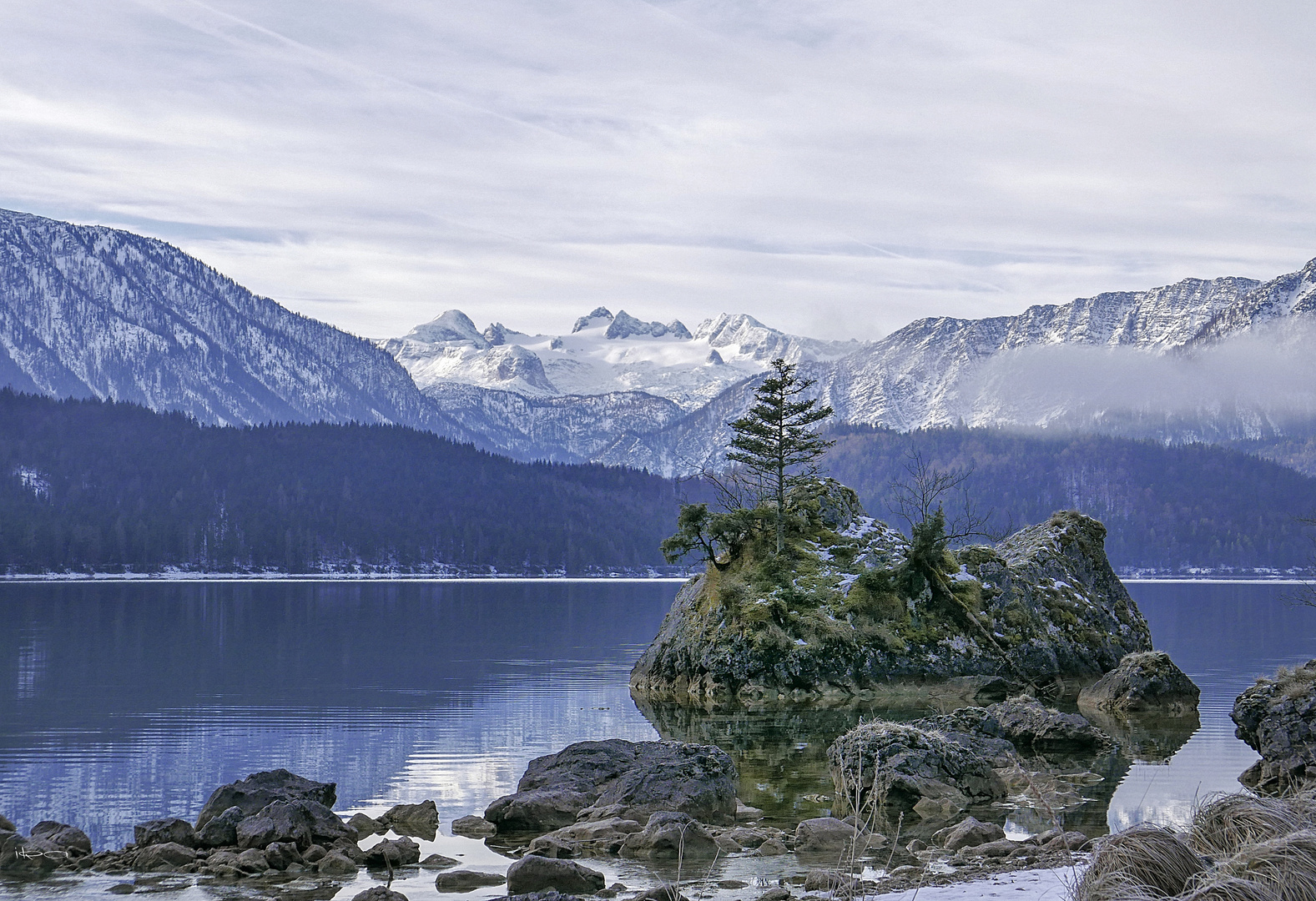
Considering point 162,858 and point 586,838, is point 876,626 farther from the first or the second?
point 162,858

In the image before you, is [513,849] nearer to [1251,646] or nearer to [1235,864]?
[1235,864]

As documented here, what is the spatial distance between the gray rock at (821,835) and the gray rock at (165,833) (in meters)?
9.80

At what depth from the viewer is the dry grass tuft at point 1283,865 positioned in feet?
35.2

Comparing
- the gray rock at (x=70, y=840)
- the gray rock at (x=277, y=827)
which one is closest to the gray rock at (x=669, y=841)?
the gray rock at (x=277, y=827)

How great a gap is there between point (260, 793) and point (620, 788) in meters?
6.58

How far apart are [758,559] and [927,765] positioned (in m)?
25.4

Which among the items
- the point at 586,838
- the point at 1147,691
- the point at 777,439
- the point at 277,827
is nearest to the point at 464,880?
the point at 586,838

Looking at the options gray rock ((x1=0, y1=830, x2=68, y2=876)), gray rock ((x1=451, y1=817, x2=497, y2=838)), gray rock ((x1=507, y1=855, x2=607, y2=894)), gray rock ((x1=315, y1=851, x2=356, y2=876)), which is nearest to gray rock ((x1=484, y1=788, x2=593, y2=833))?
gray rock ((x1=451, y1=817, x2=497, y2=838))

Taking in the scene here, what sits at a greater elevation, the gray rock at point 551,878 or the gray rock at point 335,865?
the gray rock at point 551,878

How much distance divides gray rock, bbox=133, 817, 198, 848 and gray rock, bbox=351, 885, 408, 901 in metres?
4.90

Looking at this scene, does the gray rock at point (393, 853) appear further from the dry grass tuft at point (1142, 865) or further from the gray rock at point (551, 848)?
the dry grass tuft at point (1142, 865)

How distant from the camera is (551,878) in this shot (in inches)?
683

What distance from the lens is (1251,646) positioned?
70.4m

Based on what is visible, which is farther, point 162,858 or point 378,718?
point 378,718
